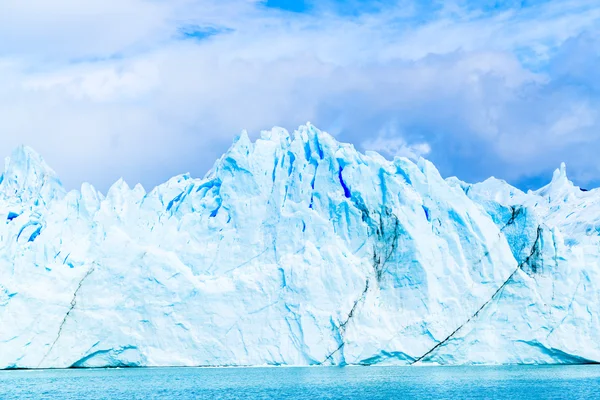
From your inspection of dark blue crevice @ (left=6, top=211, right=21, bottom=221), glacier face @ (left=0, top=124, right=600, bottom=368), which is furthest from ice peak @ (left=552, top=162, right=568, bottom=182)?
dark blue crevice @ (left=6, top=211, right=21, bottom=221)

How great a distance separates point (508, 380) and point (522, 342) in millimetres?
3453

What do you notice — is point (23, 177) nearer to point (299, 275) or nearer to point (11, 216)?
point (11, 216)

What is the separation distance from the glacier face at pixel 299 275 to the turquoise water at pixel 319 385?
0.89 m

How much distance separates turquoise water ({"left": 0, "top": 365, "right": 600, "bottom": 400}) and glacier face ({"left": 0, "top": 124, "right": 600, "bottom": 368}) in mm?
895

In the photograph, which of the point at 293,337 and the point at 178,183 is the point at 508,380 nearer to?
the point at 293,337

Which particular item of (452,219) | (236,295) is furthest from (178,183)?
(452,219)

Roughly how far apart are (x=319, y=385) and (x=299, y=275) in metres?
5.84

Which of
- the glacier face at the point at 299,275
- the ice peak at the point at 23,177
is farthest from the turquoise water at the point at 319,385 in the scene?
the ice peak at the point at 23,177

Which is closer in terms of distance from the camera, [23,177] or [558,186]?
[23,177]

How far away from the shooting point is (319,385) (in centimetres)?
2641

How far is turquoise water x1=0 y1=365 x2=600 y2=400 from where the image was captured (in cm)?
2341

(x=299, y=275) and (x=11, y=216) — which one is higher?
(x=11, y=216)

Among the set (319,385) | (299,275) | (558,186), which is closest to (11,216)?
(299,275)

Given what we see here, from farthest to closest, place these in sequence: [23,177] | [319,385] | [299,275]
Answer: [23,177], [299,275], [319,385]
